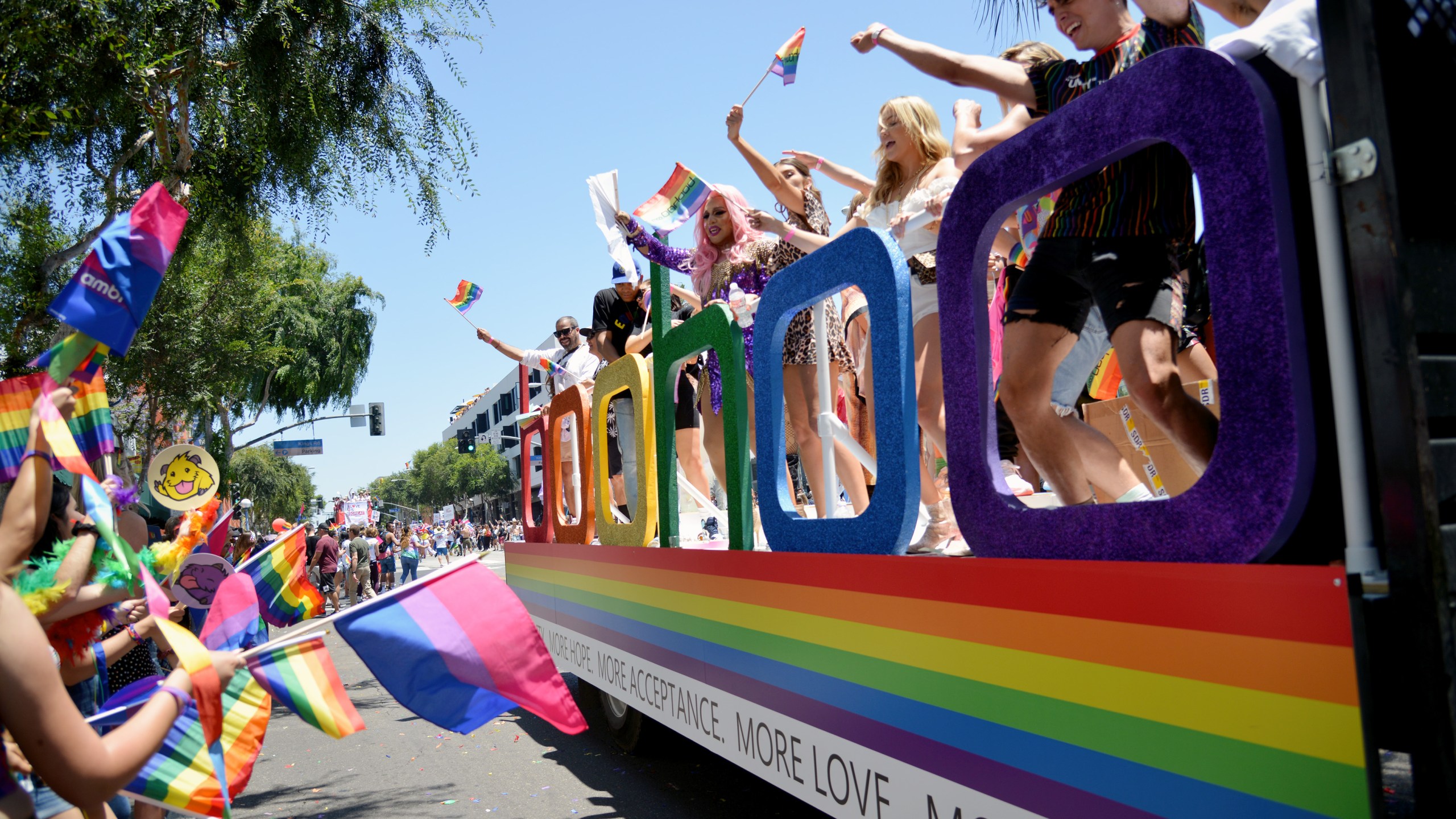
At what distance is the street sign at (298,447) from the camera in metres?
49.8

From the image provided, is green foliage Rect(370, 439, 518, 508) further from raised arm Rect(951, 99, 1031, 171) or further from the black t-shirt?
raised arm Rect(951, 99, 1031, 171)

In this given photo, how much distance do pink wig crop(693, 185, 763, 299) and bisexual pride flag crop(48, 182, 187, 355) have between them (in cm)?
287

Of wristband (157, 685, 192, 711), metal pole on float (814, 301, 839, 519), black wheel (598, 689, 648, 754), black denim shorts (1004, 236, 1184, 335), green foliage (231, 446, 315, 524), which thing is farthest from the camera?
green foliage (231, 446, 315, 524)

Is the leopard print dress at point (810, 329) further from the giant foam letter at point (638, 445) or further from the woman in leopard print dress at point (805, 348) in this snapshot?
the giant foam letter at point (638, 445)

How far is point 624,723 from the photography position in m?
5.91

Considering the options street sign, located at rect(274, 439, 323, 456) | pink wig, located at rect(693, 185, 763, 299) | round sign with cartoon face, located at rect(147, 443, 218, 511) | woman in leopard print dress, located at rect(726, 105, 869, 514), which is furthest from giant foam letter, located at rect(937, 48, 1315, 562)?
street sign, located at rect(274, 439, 323, 456)

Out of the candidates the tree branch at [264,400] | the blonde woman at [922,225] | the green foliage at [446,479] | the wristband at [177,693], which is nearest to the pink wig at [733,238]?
the blonde woman at [922,225]

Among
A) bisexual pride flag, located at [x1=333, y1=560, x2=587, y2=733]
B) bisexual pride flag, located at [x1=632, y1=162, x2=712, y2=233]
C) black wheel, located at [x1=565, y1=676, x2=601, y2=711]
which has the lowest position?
black wheel, located at [x1=565, y1=676, x2=601, y2=711]

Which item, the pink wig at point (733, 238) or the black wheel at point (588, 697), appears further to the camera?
the black wheel at point (588, 697)

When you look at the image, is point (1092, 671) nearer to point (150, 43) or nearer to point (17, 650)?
point (17, 650)

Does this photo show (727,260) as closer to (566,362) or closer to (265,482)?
(566,362)

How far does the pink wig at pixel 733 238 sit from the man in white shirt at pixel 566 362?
1691 mm

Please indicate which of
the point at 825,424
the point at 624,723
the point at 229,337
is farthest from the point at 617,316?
the point at 229,337

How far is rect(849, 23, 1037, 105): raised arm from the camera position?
2588 millimetres
